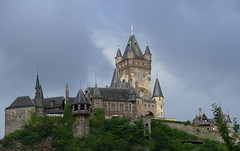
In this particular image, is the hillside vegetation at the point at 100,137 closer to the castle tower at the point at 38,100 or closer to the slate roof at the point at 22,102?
the castle tower at the point at 38,100

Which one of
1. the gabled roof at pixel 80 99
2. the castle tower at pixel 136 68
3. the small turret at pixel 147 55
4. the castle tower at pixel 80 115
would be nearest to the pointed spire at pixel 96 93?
the gabled roof at pixel 80 99

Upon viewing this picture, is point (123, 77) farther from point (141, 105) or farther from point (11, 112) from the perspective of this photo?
point (11, 112)

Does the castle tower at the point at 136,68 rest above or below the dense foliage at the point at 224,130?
above

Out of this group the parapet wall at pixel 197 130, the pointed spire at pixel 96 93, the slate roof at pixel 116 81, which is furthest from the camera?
the slate roof at pixel 116 81

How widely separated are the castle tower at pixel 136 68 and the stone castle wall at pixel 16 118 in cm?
2425

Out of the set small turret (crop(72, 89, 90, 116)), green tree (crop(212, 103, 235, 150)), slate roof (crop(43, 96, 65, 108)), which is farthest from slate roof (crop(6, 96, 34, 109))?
green tree (crop(212, 103, 235, 150))

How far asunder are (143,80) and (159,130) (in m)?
22.3

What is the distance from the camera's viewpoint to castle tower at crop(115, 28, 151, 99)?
86625mm

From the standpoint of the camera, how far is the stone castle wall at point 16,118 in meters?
68.7

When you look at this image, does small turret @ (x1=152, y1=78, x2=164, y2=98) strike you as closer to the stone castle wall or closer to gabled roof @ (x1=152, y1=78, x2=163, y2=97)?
gabled roof @ (x1=152, y1=78, x2=163, y2=97)

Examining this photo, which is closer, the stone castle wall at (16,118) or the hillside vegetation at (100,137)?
the hillside vegetation at (100,137)

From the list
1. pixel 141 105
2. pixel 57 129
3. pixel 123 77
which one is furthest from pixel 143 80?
pixel 57 129

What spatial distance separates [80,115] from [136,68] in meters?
24.3

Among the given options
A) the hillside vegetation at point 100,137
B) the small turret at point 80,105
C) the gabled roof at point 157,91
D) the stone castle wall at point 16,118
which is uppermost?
the gabled roof at point 157,91
